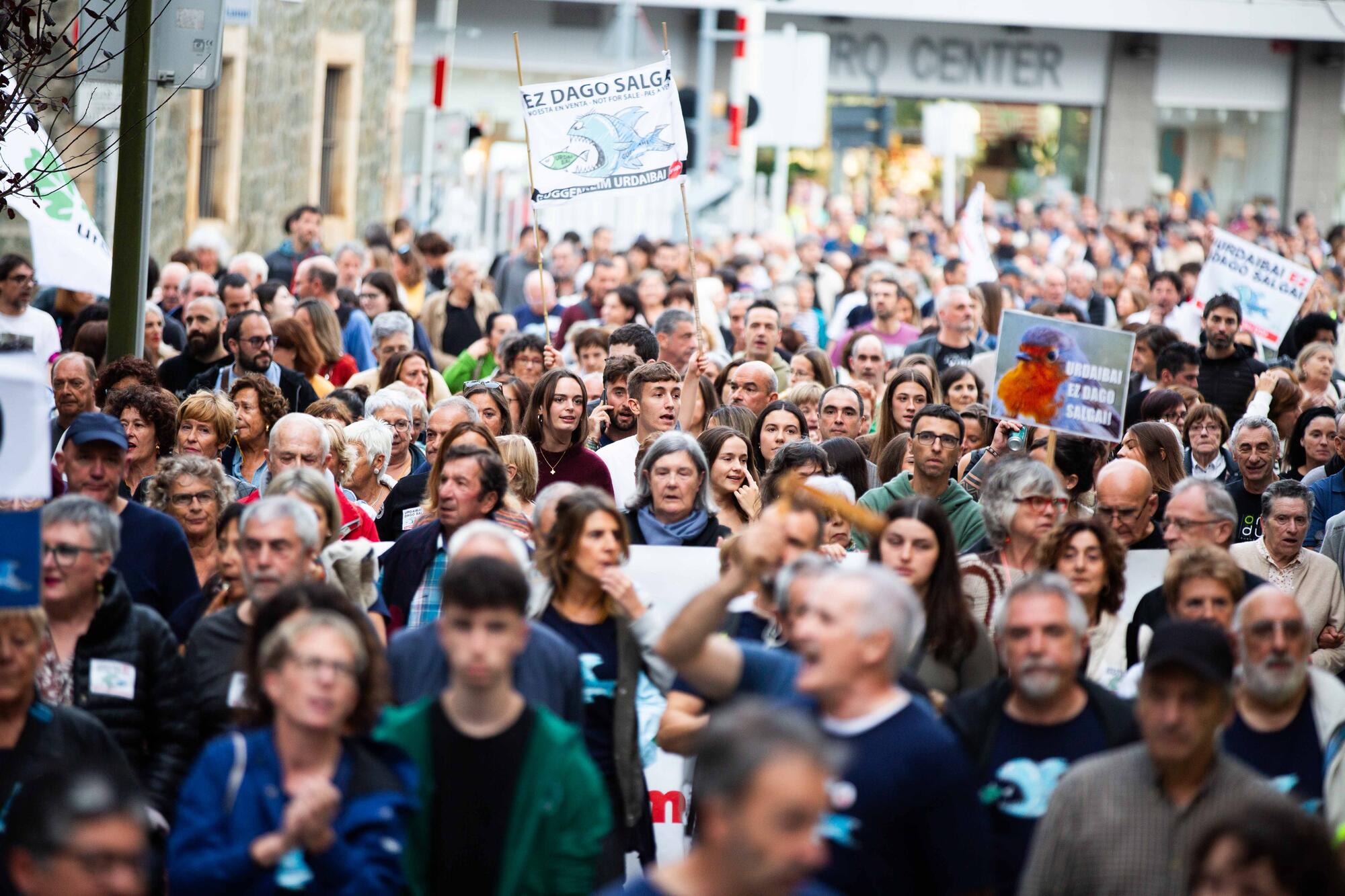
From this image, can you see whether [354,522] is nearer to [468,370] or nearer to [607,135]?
[607,135]

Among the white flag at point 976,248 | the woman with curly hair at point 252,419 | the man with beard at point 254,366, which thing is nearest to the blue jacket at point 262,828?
the woman with curly hair at point 252,419

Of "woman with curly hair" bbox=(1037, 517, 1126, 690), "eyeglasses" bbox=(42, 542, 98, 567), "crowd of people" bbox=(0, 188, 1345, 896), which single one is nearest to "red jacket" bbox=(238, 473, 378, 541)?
"crowd of people" bbox=(0, 188, 1345, 896)

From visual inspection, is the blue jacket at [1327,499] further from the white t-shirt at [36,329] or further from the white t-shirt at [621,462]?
the white t-shirt at [36,329]

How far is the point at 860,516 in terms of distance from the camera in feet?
17.9

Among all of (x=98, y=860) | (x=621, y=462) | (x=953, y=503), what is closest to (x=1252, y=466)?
(x=953, y=503)

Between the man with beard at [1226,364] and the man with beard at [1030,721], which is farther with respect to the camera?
the man with beard at [1226,364]

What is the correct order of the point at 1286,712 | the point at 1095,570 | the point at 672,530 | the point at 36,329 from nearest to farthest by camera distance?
the point at 1286,712 < the point at 1095,570 < the point at 672,530 < the point at 36,329

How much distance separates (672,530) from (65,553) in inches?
118

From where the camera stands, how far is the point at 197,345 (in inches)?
470

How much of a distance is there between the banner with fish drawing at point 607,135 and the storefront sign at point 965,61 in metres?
33.4

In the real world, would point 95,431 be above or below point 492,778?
above

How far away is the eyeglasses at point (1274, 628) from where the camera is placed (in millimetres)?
5594

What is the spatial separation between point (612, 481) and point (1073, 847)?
18.1 ft

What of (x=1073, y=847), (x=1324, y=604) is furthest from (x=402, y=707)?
(x=1324, y=604)
